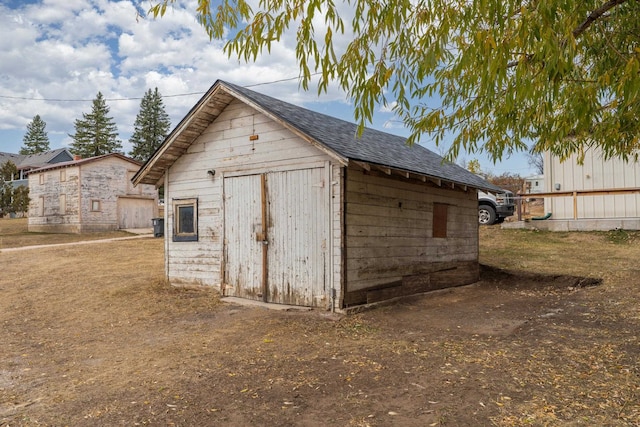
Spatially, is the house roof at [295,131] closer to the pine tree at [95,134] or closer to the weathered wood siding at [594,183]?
the weathered wood siding at [594,183]

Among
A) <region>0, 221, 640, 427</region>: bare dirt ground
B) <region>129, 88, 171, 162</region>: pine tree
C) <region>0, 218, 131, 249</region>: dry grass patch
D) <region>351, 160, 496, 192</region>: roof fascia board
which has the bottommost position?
<region>0, 221, 640, 427</region>: bare dirt ground

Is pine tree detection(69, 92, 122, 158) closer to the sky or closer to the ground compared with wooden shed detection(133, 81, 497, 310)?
closer to the sky

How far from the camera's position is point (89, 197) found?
27.8 meters

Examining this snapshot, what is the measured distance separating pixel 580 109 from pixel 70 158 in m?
53.0

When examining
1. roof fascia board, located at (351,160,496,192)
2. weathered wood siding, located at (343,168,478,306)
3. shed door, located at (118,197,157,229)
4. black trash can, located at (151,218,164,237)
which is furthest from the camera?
shed door, located at (118,197,157,229)

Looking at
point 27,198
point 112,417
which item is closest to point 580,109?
point 112,417

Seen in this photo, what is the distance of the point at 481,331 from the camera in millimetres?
6785

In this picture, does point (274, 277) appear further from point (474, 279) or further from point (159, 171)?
point (474, 279)

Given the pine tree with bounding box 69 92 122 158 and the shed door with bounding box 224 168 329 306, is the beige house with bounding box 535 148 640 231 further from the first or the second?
the pine tree with bounding box 69 92 122 158

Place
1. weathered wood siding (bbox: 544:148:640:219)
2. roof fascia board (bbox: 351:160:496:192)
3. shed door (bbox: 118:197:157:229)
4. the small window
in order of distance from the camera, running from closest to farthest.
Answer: roof fascia board (bbox: 351:160:496:192) → the small window → weathered wood siding (bbox: 544:148:640:219) → shed door (bbox: 118:197:157:229)

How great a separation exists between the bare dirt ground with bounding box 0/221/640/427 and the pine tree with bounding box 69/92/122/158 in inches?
1950

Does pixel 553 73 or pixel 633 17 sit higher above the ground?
pixel 633 17

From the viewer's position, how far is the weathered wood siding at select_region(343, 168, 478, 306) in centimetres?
826

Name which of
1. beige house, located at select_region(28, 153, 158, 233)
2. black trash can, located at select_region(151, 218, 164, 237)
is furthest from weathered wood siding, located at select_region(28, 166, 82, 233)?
Result: black trash can, located at select_region(151, 218, 164, 237)
